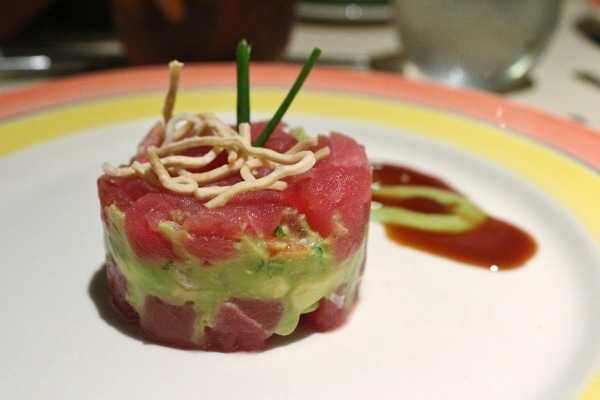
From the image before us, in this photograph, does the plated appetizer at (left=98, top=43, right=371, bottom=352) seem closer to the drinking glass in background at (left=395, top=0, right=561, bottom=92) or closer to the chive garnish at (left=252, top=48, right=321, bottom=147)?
the chive garnish at (left=252, top=48, right=321, bottom=147)

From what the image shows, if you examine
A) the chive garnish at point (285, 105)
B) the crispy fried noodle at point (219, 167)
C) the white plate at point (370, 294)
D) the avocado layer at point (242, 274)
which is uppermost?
the chive garnish at point (285, 105)

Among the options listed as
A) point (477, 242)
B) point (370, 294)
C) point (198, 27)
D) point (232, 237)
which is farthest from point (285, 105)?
point (198, 27)

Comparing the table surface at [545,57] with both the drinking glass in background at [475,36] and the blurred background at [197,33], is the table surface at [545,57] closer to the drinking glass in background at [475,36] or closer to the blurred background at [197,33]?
the blurred background at [197,33]

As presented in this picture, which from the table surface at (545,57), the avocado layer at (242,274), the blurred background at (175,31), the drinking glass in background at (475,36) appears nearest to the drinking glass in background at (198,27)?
the blurred background at (175,31)

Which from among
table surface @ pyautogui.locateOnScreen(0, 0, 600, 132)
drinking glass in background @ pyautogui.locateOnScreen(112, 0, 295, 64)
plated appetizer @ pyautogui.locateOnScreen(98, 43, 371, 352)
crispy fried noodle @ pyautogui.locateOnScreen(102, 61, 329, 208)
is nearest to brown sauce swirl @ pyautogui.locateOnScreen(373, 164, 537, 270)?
plated appetizer @ pyautogui.locateOnScreen(98, 43, 371, 352)

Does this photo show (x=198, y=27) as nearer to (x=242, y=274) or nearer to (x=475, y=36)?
(x=475, y=36)

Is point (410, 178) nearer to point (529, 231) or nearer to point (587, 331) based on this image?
point (529, 231)

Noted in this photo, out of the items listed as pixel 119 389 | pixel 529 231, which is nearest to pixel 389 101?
pixel 529 231
